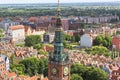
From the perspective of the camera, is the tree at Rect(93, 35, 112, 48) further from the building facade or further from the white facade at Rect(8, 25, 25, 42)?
the white facade at Rect(8, 25, 25, 42)

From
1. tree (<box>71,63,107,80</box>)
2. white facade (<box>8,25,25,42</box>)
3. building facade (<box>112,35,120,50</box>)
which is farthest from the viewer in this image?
white facade (<box>8,25,25,42</box>)

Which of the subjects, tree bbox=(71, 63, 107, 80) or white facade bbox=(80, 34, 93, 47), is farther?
white facade bbox=(80, 34, 93, 47)

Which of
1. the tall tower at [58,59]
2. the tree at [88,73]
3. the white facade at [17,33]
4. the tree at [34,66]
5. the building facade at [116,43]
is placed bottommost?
the white facade at [17,33]

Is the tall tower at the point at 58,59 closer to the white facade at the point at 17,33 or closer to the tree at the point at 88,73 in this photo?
the tree at the point at 88,73

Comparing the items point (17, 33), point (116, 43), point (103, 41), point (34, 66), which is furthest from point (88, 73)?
point (17, 33)

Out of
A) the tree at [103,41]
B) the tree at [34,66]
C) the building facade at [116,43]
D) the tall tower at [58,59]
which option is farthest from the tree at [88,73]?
the tree at [103,41]

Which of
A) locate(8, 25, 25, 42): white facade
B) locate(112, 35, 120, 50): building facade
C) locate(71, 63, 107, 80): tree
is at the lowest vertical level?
locate(8, 25, 25, 42): white facade

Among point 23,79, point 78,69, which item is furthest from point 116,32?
→ point 23,79

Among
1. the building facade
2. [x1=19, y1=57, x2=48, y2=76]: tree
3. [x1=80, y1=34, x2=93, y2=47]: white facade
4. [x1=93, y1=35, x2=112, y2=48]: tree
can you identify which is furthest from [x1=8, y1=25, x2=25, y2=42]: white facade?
[x1=19, y1=57, x2=48, y2=76]: tree

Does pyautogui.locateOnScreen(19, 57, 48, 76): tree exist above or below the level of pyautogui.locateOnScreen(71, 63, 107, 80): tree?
below
